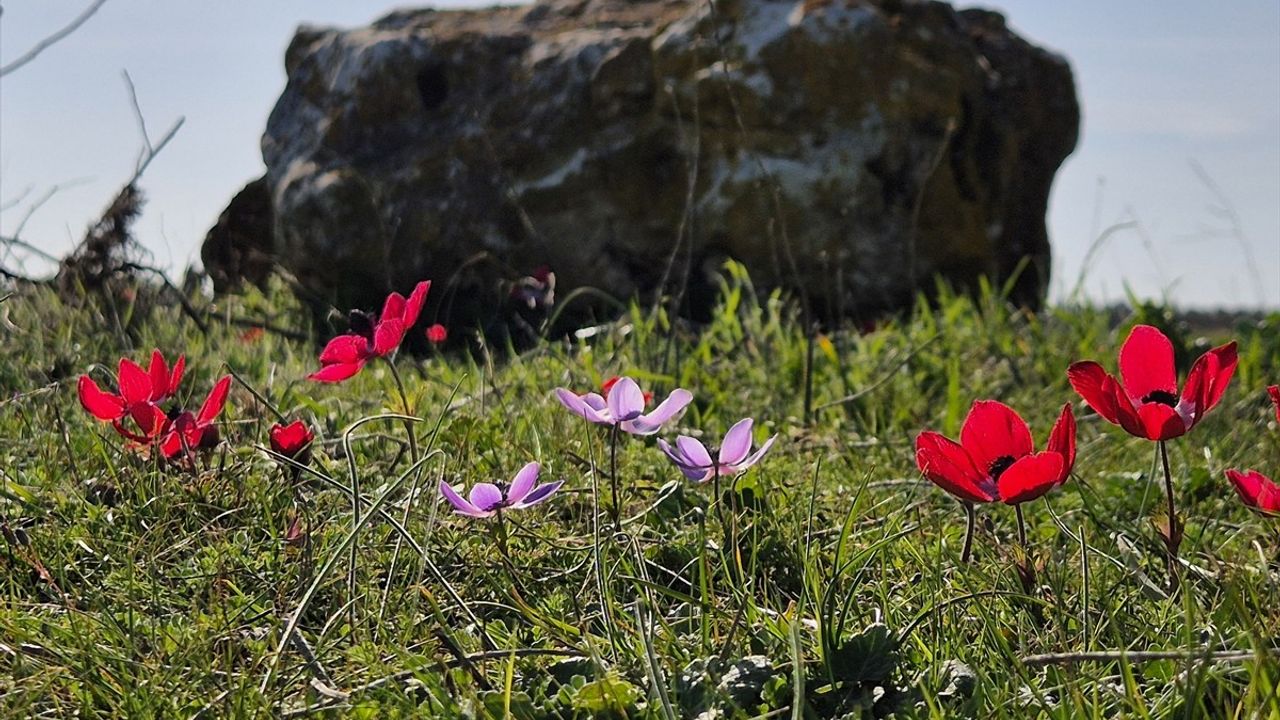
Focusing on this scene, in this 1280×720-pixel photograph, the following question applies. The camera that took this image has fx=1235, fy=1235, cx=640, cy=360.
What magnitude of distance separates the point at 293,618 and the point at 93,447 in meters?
1.05

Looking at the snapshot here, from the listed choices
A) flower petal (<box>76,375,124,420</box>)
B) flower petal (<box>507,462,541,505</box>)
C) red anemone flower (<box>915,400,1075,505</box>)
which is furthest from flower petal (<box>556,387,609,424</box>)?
flower petal (<box>76,375,124,420</box>)

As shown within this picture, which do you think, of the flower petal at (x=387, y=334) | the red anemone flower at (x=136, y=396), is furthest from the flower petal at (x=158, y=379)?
the flower petal at (x=387, y=334)

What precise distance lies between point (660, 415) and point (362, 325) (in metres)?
0.54

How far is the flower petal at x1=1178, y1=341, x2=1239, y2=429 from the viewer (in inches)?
63.8

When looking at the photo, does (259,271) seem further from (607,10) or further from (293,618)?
(293,618)

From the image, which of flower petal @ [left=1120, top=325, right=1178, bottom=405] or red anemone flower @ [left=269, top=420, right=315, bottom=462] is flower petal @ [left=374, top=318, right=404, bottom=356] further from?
flower petal @ [left=1120, top=325, right=1178, bottom=405]

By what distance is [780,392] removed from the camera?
11.0 feet

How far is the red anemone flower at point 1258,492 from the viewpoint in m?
1.66

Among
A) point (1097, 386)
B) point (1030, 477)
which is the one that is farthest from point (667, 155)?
point (1030, 477)

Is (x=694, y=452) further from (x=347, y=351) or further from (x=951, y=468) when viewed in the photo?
(x=347, y=351)

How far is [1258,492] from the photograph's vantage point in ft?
5.60

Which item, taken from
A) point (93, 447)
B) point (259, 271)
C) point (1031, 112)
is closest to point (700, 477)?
point (93, 447)

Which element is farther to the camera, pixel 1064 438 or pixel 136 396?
pixel 136 396

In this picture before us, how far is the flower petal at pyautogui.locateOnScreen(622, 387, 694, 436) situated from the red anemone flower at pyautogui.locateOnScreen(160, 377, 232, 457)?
693mm
